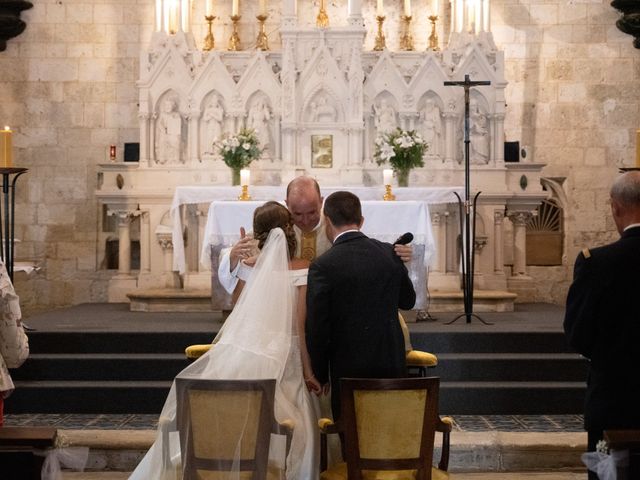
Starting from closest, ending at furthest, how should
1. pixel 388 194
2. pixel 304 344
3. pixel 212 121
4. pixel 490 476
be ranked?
pixel 304 344, pixel 490 476, pixel 388 194, pixel 212 121

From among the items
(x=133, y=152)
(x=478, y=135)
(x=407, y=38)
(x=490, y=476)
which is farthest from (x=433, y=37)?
(x=490, y=476)

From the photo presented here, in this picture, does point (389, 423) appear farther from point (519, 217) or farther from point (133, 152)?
point (133, 152)

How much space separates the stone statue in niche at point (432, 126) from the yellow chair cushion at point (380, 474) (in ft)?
21.8

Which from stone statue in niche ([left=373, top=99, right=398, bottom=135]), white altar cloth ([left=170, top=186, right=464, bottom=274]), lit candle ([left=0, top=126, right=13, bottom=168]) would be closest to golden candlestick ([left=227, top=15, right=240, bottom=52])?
stone statue in niche ([left=373, top=99, right=398, bottom=135])

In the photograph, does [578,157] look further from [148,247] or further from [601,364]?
[601,364]

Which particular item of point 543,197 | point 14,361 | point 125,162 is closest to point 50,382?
point 14,361

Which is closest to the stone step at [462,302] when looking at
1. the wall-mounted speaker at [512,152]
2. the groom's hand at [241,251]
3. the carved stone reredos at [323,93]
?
the carved stone reredos at [323,93]

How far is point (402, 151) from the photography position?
32.6 feet

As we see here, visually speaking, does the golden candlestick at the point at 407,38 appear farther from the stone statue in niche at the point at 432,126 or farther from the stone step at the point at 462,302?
the stone step at the point at 462,302

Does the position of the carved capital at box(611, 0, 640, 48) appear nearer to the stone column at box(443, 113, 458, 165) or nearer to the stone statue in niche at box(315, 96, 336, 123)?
the stone column at box(443, 113, 458, 165)

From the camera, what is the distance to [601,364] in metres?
3.88

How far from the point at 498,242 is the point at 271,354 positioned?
20.9ft

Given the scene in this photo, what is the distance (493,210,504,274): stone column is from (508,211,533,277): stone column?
27 cm

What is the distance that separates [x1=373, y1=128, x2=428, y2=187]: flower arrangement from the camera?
9875 mm
